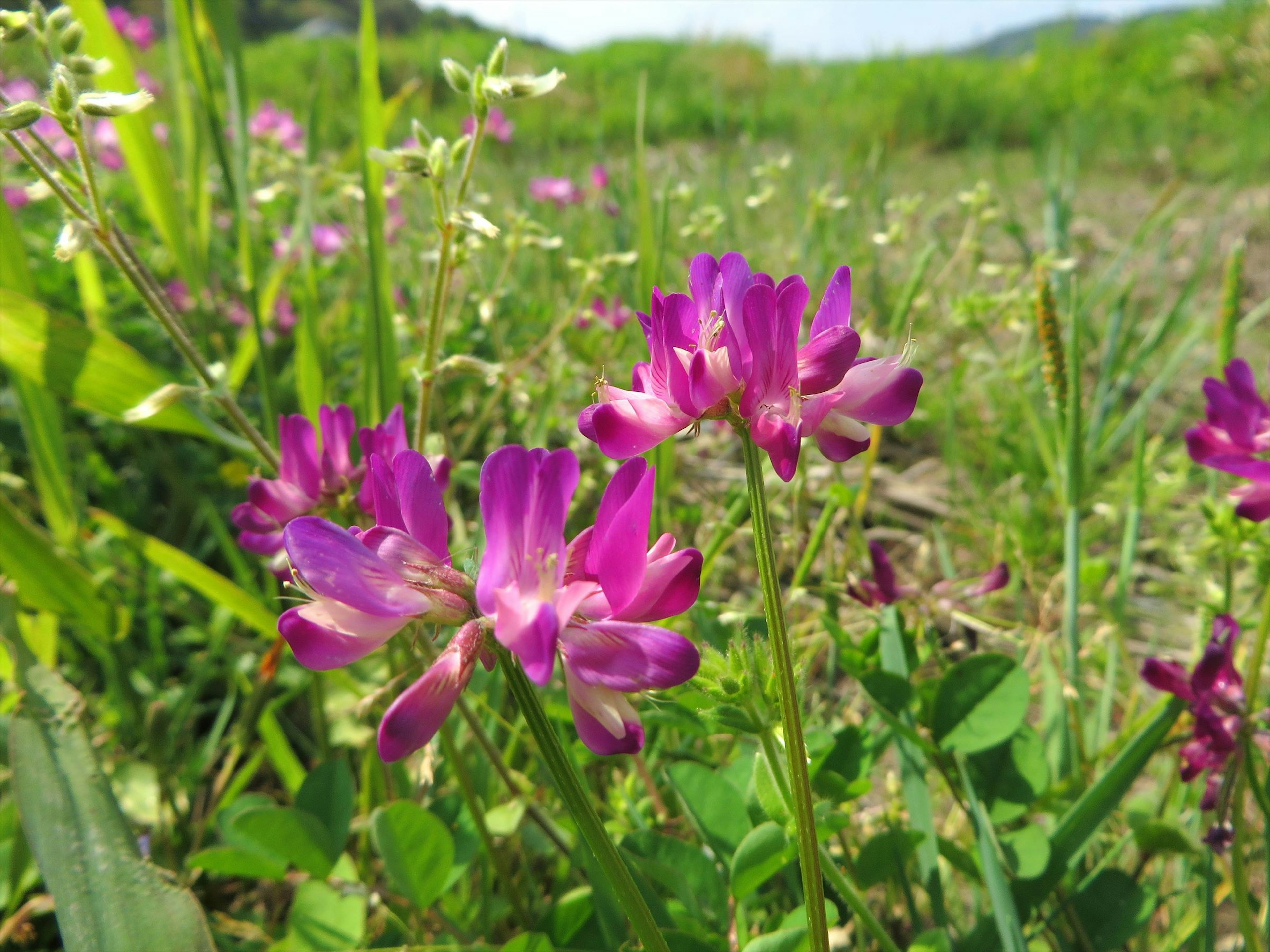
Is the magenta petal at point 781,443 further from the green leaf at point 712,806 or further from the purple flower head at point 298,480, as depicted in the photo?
the purple flower head at point 298,480

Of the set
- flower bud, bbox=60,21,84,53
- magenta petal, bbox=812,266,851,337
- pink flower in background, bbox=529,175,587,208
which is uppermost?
flower bud, bbox=60,21,84,53

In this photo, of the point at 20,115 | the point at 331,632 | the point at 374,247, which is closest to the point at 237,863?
the point at 331,632

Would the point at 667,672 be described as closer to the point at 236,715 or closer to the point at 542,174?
the point at 236,715

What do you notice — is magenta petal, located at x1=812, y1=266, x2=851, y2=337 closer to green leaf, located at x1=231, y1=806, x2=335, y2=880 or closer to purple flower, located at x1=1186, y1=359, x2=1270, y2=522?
purple flower, located at x1=1186, y1=359, x2=1270, y2=522

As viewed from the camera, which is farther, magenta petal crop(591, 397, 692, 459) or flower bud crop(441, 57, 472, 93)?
flower bud crop(441, 57, 472, 93)

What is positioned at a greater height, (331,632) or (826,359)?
(826,359)

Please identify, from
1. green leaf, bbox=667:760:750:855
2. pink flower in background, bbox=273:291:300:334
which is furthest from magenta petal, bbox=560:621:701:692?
pink flower in background, bbox=273:291:300:334

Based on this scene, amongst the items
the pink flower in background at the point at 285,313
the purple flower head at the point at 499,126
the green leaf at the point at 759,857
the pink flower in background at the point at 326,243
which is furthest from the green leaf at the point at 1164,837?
the pink flower in background at the point at 326,243

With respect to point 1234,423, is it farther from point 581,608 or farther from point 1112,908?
point 581,608
